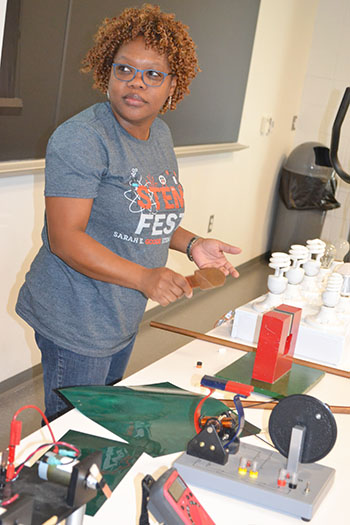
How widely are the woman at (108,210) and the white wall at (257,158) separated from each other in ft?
5.20

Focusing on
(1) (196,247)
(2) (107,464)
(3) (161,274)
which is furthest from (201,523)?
(1) (196,247)

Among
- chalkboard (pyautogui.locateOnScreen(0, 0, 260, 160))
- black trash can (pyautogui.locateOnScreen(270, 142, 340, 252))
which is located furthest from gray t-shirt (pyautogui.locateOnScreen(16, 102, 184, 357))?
black trash can (pyautogui.locateOnScreen(270, 142, 340, 252))

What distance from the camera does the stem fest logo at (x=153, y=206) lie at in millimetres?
1771

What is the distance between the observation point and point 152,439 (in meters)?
1.52

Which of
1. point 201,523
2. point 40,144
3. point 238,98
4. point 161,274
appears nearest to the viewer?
point 201,523

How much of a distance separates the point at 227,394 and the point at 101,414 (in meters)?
0.35

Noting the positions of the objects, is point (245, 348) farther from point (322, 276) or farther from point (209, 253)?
point (322, 276)

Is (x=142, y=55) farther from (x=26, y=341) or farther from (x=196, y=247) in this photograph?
(x=26, y=341)

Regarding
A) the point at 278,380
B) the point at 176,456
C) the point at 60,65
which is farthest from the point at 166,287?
the point at 60,65

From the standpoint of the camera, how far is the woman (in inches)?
65.4

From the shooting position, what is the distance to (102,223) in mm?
1764

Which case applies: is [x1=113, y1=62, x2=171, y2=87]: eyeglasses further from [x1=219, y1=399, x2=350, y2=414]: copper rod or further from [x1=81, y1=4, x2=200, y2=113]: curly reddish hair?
[x1=219, y1=399, x2=350, y2=414]: copper rod

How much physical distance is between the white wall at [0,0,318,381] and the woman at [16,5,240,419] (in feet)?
5.20

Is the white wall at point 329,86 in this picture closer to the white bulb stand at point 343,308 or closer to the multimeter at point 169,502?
the white bulb stand at point 343,308
